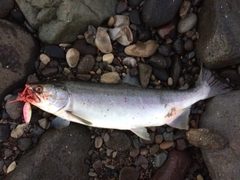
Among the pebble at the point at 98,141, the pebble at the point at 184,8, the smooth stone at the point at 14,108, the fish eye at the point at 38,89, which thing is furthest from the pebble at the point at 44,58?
the pebble at the point at 184,8

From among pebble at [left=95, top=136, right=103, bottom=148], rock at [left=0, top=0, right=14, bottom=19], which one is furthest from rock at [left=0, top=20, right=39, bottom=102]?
pebble at [left=95, top=136, right=103, bottom=148]

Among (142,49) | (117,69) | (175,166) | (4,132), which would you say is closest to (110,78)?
(117,69)

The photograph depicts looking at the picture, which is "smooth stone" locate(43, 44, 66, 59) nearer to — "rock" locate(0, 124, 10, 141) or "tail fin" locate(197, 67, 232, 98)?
"rock" locate(0, 124, 10, 141)

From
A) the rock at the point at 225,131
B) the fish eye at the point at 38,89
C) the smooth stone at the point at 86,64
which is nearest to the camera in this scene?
the fish eye at the point at 38,89

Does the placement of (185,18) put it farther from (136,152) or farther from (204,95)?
(136,152)

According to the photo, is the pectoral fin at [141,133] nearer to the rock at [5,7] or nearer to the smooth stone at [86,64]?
the smooth stone at [86,64]

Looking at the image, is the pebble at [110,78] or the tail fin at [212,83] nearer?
the tail fin at [212,83]

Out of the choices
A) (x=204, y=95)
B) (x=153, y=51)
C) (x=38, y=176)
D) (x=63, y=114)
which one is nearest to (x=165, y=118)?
(x=204, y=95)
